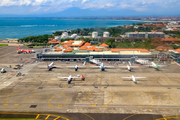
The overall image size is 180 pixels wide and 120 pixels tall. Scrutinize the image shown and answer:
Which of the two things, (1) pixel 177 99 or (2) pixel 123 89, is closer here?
(1) pixel 177 99

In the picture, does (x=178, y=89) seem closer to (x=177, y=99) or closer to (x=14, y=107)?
(x=177, y=99)

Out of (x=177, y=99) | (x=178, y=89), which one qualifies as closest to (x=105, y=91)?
(x=177, y=99)

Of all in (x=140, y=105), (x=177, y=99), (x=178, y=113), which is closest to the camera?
(x=178, y=113)

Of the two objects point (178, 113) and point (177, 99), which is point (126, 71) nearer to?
point (177, 99)

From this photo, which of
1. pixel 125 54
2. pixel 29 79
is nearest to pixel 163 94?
pixel 125 54

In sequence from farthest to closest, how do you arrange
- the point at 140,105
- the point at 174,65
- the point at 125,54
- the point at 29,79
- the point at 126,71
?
the point at 125,54, the point at 174,65, the point at 126,71, the point at 29,79, the point at 140,105

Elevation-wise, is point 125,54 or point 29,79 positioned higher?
point 125,54
